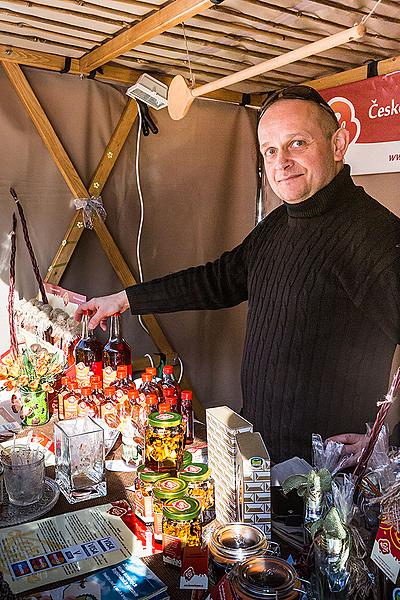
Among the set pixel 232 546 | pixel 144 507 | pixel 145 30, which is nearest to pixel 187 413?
pixel 144 507

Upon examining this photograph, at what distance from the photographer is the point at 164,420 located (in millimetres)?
1091

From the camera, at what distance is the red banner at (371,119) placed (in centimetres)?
212

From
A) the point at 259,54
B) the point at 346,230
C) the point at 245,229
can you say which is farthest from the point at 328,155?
the point at 245,229

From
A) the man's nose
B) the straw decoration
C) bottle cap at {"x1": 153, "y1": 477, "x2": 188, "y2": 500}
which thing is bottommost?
bottle cap at {"x1": 153, "y1": 477, "x2": 188, "y2": 500}

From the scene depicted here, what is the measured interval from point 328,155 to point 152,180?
1185 mm

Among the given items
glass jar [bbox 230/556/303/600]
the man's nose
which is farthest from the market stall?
the man's nose

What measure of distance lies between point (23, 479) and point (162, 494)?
13.6 inches

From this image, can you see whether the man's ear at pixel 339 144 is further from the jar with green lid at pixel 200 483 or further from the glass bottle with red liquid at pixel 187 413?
the jar with green lid at pixel 200 483

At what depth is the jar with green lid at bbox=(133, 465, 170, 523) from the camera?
1016 mm

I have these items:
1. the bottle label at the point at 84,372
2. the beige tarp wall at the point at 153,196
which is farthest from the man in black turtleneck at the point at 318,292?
the beige tarp wall at the point at 153,196

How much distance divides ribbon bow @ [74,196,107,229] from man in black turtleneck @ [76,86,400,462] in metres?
0.92

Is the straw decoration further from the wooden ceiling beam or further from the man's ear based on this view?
the wooden ceiling beam

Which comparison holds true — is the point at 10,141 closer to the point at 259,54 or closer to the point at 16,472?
the point at 259,54

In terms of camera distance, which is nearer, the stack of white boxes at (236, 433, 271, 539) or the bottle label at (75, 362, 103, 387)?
the stack of white boxes at (236, 433, 271, 539)
